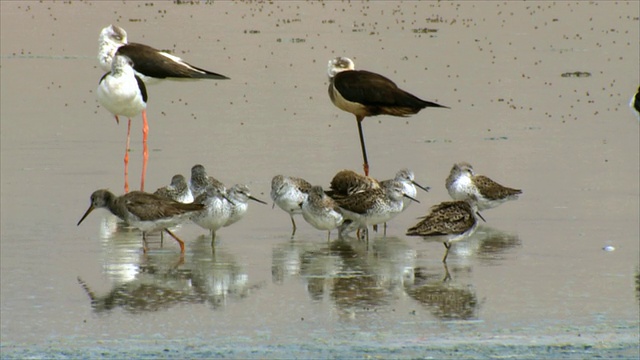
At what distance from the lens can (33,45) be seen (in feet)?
110

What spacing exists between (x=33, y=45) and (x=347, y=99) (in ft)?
54.1

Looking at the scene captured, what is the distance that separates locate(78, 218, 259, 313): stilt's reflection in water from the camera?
1141cm

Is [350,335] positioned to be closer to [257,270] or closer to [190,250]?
[257,270]

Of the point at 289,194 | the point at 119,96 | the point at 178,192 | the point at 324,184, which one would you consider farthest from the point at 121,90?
the point at 289,194

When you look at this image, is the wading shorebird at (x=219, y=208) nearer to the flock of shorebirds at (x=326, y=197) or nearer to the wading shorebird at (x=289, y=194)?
the flock of shorebirds at (x=326, y=197)

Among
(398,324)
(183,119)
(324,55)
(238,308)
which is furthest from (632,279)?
(324,55)

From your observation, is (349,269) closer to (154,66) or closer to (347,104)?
(347,104)

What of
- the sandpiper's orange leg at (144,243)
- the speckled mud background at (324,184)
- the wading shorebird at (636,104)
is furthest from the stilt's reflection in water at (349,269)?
the wading shorebird at (636,104)

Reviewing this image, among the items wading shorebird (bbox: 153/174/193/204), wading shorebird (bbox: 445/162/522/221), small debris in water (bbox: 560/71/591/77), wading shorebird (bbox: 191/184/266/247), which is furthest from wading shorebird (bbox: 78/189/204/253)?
small debris in water (bbox: 560/71/591/77)

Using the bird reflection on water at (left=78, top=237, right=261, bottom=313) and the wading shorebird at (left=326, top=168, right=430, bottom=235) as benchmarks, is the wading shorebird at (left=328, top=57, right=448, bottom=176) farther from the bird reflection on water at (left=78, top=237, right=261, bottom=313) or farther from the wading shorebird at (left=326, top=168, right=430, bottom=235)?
the bird reflection on water at (left=78, top=237, right=261, bottom=313)

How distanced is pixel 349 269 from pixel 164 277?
5.79ft

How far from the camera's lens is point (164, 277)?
12.4 meters

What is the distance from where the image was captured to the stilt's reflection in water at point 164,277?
11.4 meters

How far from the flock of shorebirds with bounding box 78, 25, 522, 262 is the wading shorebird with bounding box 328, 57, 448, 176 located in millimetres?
14
